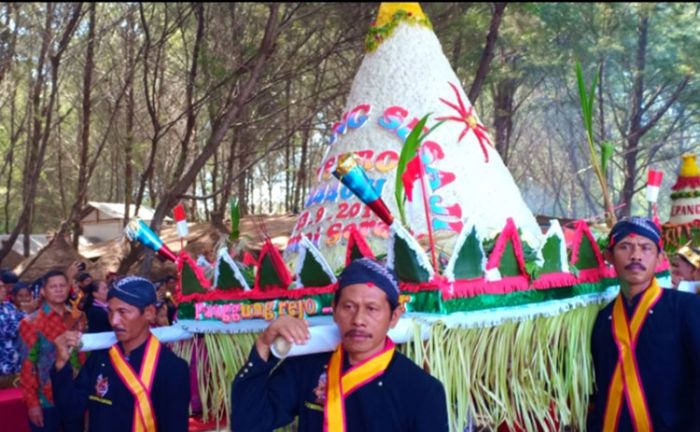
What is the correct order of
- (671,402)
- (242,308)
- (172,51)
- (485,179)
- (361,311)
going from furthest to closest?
(172,51) → (485,179) → (242,308) → (671,402) → (361,311)

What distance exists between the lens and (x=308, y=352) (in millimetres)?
2021

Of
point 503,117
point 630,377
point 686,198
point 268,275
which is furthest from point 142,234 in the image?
point 503,117

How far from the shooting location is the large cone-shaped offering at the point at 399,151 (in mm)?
3961

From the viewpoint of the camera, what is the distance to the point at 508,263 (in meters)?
2.96

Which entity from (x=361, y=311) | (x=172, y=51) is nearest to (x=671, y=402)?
(x=361, y=311)

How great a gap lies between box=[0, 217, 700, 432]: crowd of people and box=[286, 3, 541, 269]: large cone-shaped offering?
86 centimetres

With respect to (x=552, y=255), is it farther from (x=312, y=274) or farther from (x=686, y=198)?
(x=686, y=198)

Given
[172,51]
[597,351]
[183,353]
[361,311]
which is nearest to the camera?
[361,311]

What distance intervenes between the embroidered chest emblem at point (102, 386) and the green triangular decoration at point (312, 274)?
0.86 meters

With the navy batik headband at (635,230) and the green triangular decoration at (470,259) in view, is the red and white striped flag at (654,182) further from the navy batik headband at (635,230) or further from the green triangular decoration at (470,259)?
the green triangular decoration at (470,259)

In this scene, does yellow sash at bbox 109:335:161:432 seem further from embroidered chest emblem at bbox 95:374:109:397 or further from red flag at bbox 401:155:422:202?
red flag at bbox 401:155:422:202

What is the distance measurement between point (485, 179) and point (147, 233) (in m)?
1.90

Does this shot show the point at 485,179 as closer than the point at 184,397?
No

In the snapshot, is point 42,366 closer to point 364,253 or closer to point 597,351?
point 364,253
